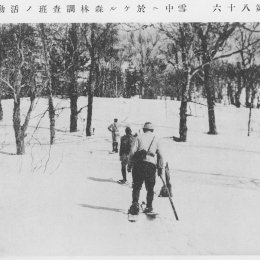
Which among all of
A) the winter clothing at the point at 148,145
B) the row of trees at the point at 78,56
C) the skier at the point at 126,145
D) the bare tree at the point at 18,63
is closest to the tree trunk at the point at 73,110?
the row of trees at the point at 78,56

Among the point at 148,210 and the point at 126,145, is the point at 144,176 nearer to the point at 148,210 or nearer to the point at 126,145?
the point at 148,210

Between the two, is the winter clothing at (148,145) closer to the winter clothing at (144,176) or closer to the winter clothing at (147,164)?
the winter clothing at (147,164)

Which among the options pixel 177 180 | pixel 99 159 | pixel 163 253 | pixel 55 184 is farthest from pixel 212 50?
pixel 163 253

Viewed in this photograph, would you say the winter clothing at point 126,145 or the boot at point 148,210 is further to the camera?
the winter clothing at point 126,145

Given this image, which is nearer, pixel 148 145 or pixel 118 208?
pixel 148 145

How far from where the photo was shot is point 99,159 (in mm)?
16891

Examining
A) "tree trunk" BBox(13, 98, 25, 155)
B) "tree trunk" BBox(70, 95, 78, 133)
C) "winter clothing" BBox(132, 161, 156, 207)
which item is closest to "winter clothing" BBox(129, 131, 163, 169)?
"winter clothing" BBox(132, 161, 156, 207)

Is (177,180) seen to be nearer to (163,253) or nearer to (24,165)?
(24,165)

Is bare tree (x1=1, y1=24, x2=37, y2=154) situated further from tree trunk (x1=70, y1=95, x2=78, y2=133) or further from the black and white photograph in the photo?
tree trunk (x1=70, y1=95, x2=78, y2=133)

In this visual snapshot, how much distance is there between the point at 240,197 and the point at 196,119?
2118 cm

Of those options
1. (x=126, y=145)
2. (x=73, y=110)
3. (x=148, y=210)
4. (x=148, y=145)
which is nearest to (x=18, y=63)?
(x=126, y=145)

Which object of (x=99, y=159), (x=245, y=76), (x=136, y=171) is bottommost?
(x=99, y=159)

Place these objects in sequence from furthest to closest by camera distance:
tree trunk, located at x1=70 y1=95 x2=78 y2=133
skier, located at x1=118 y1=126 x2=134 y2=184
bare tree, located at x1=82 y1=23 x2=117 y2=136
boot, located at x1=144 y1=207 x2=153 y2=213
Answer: tree trunk, located at x1=70 y1=95 x2=78 y2=133 → bare tree, located at x1=82 y1=23 x2=117 y2=136 → skier, located at x1=118 y1=126 x2=134 y2=184 → boot, located at x1=144 y1=207 x2=153 y2=213

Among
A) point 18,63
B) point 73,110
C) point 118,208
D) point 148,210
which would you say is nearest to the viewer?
point 148,210
